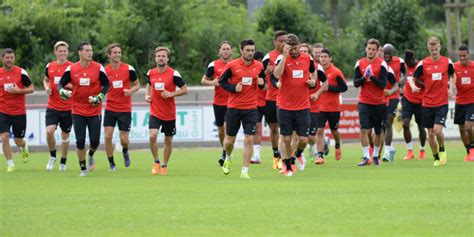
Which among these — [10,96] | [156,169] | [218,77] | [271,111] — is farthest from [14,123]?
[271,111]

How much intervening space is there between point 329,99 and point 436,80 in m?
2.82

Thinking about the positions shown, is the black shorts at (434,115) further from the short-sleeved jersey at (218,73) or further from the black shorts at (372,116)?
the short-sleeved jersey at (218,73)

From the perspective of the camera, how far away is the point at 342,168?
23.7m

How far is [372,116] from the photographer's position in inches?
972

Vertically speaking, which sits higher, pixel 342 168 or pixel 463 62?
pixel 463 62

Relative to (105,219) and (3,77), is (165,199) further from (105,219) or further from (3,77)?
(3,77)

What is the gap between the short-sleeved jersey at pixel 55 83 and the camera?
2403 cm

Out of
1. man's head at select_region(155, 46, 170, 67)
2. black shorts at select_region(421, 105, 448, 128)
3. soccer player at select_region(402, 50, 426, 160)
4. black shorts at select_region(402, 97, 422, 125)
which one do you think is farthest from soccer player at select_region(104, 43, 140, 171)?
black shorts at select_region(402, 97, 422, 125)

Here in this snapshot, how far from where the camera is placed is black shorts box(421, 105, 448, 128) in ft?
78.4

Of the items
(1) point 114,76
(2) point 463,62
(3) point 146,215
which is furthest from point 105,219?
(2) point 463,62

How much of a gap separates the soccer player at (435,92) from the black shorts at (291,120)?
3.98 metres

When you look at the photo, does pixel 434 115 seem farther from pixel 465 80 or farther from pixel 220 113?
pixel 220 113

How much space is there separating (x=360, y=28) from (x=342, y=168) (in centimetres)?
2481

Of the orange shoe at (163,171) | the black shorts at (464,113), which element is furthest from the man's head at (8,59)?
the black shorts at (464,113)
